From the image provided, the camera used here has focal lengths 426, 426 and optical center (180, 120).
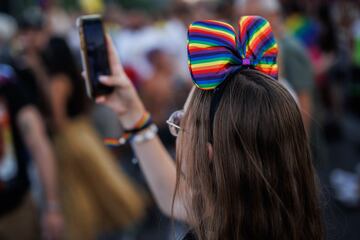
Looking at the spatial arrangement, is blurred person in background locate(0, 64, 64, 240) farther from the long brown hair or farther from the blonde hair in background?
the long brown hair

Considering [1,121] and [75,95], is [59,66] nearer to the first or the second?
[75,95]

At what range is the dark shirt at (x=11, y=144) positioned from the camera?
2.25 metres

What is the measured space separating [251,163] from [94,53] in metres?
0.72

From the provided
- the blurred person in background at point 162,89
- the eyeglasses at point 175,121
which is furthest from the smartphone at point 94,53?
the blurred person in background at point 162,89

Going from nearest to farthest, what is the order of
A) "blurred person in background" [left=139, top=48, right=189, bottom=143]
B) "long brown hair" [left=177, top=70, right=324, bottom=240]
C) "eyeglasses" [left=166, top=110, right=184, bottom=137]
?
1. "long brown hair" [left=177, top=70, right=324, bottom=240]
2. "eyeglasses" [left=166, top=110, right=184, bottom=137]
3. "blurred person in background" [left=139, top=48, right=189, bottom=143]

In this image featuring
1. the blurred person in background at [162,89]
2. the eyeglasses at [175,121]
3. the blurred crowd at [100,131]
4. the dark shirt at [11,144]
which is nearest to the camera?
the eyeglasses at [175,121]

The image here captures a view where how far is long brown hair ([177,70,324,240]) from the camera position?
37.4 inches

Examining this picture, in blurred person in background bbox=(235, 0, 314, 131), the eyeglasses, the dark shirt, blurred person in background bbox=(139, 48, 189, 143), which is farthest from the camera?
blurred person in background bbox=(139, 48, 189, 143)

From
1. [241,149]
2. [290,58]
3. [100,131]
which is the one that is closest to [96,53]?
[241,149]

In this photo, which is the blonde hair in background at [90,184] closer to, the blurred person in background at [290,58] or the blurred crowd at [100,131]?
the blurred crowd at [100,131]

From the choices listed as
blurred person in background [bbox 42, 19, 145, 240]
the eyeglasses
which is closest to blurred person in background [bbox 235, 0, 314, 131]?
blurred person in background [bbox 42, 19, 145, 240]

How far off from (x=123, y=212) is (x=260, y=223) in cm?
231

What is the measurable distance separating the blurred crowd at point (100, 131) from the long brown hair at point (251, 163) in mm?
179

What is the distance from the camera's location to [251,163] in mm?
953
